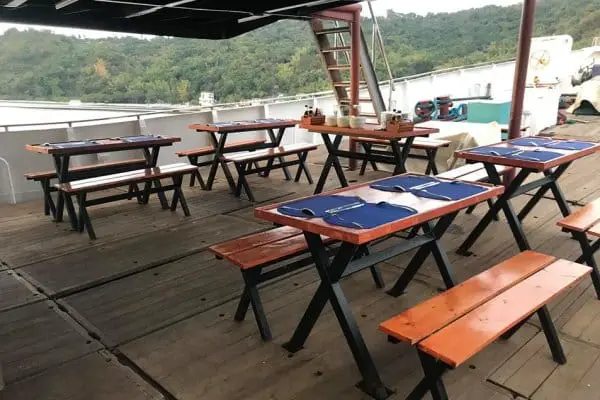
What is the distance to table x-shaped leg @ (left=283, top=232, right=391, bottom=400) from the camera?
2.03 meters

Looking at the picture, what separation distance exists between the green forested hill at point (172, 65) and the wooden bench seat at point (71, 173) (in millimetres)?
5265

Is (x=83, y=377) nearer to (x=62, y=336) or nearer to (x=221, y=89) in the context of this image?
(x=62, y=336)

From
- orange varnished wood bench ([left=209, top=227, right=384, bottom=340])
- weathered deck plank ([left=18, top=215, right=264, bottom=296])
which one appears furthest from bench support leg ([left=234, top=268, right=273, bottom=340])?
weathered deck plank ([left=18, top=215, right=264, bottom=296])

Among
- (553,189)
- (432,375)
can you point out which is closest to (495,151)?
(553,189)

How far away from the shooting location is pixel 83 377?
87.6 inches

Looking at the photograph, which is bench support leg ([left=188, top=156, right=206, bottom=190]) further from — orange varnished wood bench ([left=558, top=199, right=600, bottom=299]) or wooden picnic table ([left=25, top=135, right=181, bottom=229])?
orange varnished wood bench ([left=558, top=199, right=600, bottom=299])

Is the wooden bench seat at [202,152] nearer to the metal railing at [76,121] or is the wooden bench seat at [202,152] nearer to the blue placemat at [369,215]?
the metal railing at [76,121]

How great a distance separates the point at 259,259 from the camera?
243cm

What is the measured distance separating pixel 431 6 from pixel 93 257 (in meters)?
23.5

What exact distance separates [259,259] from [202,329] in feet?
1.86

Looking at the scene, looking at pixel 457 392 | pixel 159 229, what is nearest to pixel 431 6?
pixel 159 229

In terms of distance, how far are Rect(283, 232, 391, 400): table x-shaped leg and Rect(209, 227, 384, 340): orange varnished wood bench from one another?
28cm

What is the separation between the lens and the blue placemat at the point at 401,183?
256cm

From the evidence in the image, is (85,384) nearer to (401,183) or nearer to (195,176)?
(401,183)
